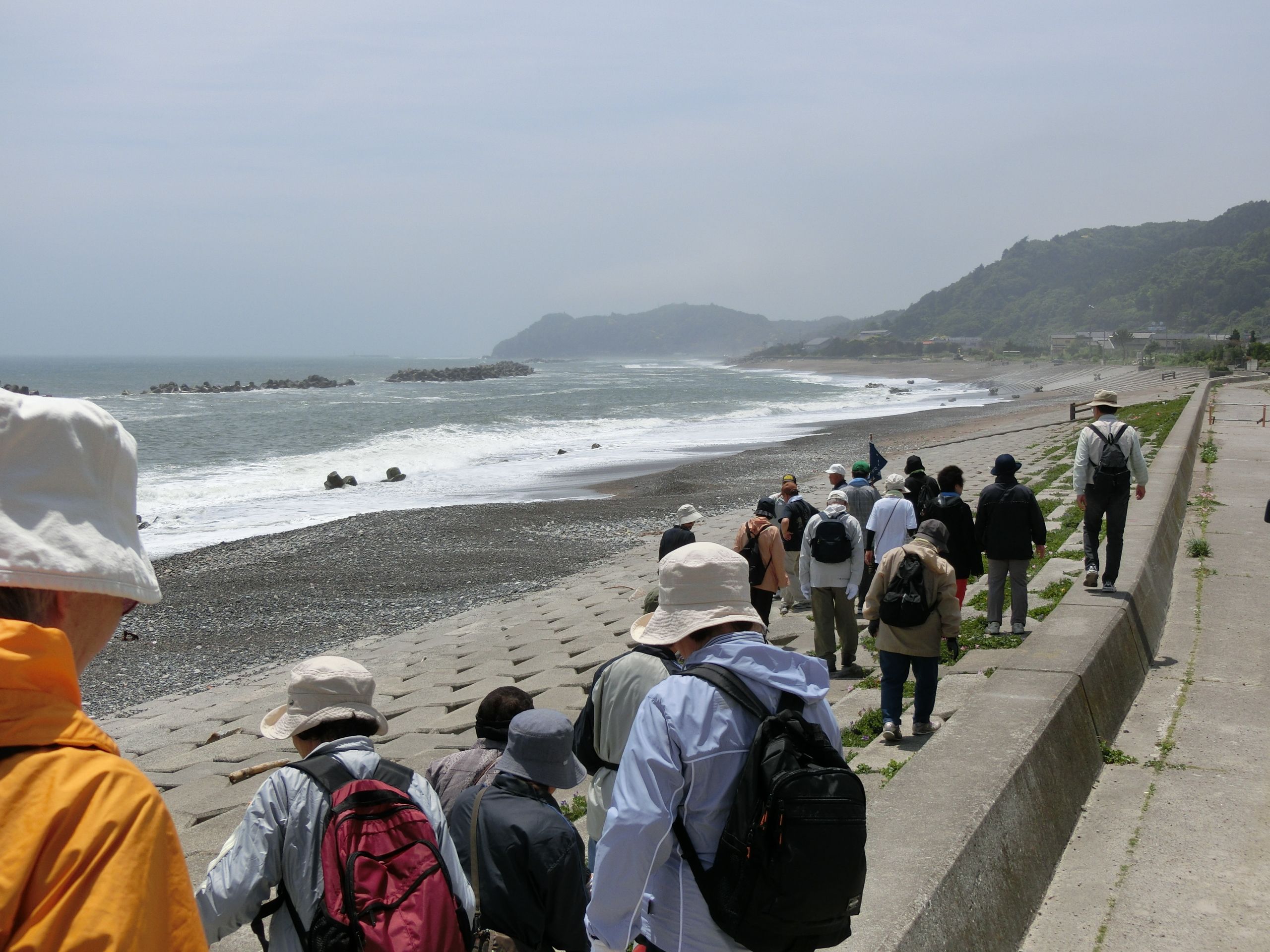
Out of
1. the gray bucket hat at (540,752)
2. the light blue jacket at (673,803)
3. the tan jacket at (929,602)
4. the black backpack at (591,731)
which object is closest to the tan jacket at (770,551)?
the tan jacket at (929,602)

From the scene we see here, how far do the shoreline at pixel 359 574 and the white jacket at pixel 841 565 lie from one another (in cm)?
505

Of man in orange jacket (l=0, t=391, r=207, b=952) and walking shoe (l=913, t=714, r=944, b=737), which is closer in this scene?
man in orange jacket (l=0, t=391, r=207, b=952)

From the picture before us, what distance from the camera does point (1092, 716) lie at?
532 centimetres

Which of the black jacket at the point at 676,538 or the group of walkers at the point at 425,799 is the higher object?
the group of walkers at the point at 425,799

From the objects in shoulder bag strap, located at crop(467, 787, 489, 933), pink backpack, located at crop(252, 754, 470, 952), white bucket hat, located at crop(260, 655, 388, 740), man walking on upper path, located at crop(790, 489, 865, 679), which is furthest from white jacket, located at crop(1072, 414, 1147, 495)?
pink backpack, located at crop(252, 754, 470, 952)

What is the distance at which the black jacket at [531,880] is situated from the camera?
3.18 metres

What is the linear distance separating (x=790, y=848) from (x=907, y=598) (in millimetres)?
3905

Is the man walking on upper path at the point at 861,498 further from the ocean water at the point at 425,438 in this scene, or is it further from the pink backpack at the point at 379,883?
the pink backpack at the point at 379,883

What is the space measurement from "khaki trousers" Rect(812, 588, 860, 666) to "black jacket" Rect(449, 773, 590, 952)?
191 inches

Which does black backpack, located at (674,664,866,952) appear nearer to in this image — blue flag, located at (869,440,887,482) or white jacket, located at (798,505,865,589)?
white jacket, located at (798,505,865,589)

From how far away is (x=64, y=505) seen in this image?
1319 mm

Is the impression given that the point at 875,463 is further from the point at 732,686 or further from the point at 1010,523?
the point at 732,686

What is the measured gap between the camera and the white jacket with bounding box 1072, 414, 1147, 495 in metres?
8.13

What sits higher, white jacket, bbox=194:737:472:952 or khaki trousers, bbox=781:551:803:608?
white jacket, bbox=194:737:472:952
